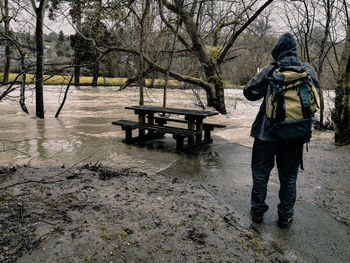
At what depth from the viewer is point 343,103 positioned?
7207 millimetres

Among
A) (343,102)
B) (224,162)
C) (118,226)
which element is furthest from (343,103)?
(118,226)

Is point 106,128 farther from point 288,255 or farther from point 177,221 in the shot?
point 288,255

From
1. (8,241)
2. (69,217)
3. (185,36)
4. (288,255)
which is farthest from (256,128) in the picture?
(185,36)

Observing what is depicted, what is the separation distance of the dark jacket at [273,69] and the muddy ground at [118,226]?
99cm

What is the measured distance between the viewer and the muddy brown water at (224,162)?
3002mm

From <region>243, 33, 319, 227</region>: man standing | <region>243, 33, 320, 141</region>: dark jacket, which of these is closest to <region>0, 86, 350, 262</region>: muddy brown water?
<region>243, 33, 319, 227</region>: man standing

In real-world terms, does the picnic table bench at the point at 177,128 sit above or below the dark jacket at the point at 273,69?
below

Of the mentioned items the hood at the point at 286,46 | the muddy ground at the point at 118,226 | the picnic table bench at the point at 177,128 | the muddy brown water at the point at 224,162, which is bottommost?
the muddy brown water at the point at 224,162

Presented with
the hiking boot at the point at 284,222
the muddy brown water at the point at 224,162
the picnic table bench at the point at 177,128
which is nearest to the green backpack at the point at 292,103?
the hiking boot at the point at 284,222

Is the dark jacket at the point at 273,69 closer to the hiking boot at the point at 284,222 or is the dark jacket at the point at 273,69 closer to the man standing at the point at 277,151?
the man standing at the point at 277,151

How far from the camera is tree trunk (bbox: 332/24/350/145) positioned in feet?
23.1

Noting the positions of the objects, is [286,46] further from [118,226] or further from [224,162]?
[224,162]

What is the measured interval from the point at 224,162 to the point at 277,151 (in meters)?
2.69

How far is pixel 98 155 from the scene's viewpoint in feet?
19.7
